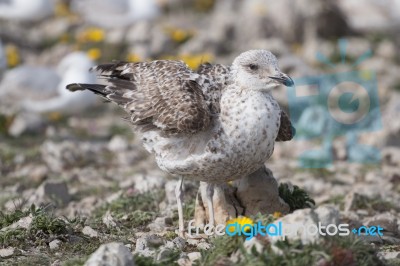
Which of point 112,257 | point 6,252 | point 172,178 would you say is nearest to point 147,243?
point 6,252

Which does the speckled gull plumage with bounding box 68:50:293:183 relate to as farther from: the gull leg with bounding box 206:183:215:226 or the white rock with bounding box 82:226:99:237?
the white rock with bounding box 82:226:99:237

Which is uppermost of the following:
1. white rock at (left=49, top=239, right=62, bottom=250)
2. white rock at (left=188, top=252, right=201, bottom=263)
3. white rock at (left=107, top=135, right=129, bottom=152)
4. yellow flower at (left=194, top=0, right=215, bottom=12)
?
yellow flower at (left=194, top=0, right=215, bottom=12)

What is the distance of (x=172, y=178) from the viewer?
10242 millimetres

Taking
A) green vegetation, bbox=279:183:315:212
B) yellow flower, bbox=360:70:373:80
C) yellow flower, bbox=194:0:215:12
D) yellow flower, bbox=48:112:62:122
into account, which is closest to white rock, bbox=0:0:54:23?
yellow flower, bbox=48:112:62:122

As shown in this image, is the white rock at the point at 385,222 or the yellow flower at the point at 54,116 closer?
the white rock at the point at 385,222

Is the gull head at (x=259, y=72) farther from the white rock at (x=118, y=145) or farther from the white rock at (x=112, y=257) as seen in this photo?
the white rock at (x=118, y=145)

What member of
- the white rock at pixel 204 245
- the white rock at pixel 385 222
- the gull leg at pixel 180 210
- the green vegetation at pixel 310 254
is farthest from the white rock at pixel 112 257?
the white rock at pixel 385 222

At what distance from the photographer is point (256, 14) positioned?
738 inches

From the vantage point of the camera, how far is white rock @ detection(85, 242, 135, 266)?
552cm

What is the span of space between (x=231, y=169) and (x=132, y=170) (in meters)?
4.33

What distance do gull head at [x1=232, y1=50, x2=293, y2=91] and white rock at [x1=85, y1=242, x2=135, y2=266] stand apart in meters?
1.98

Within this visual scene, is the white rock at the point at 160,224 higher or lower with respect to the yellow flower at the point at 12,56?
lower

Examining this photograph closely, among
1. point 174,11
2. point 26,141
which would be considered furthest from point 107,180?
point 174,11

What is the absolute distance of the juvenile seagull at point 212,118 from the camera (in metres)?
6.91
